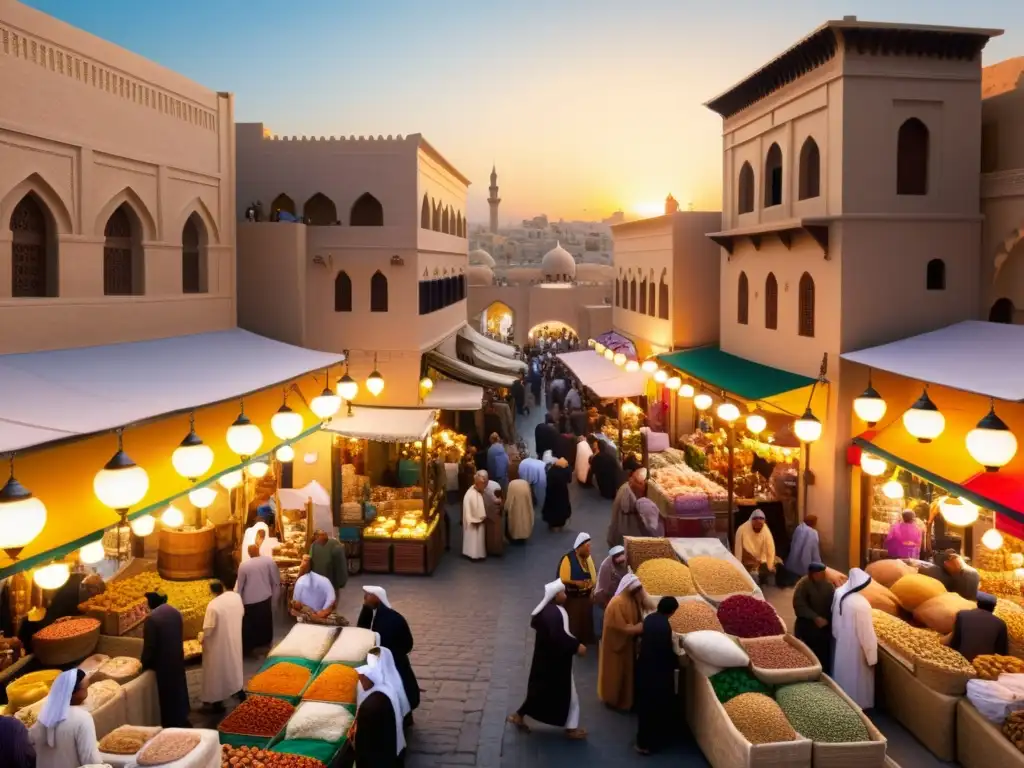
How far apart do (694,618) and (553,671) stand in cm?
157

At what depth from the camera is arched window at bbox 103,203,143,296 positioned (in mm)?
11117

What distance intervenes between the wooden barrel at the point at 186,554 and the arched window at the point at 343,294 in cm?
629

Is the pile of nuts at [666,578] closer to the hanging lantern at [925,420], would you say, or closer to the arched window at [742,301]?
the hanging lantern at [925,420]

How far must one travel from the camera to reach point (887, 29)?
1134 centimetres

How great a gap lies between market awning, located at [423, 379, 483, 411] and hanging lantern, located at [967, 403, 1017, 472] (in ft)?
36.0

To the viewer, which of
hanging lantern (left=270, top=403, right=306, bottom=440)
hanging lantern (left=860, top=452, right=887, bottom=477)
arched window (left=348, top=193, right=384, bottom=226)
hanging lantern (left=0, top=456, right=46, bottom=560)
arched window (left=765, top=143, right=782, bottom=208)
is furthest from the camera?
arched window (left=348, top=193, right=384, bottom=226)

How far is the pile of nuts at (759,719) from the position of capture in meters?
6.92

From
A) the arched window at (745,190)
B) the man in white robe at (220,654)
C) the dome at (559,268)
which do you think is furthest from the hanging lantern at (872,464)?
the dome at (559,268)

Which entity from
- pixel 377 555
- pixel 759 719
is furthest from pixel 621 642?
pixel 377 555

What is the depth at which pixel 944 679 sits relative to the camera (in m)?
7.67

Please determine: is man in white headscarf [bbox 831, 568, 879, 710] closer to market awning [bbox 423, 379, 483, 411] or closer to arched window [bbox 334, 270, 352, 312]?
Answer: market awning [bbox 423, 379, 483, 411]

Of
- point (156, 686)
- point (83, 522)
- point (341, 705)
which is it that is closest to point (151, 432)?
point (83, 522)

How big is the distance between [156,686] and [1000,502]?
794cm

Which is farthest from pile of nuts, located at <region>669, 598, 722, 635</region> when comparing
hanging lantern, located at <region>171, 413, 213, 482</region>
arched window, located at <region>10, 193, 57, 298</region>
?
arched window, located at <region>10, 193, 57, 298</region>
